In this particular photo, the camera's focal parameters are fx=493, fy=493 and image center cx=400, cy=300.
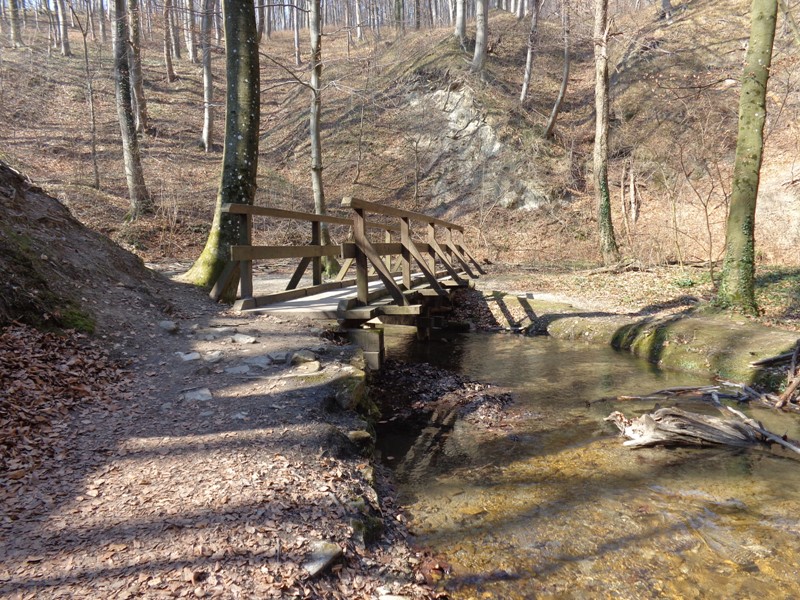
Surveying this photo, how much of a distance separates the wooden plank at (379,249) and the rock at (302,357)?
1.85m

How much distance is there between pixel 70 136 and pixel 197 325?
913 inches

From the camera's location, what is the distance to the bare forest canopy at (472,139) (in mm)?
17578

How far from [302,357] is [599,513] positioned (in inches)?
136

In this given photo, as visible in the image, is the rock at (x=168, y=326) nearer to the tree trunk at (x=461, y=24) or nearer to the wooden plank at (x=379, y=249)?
the wooden plank at (x=379, y=249)

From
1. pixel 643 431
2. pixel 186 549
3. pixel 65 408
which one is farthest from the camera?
pixel 643 431

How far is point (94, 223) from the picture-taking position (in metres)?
15.8

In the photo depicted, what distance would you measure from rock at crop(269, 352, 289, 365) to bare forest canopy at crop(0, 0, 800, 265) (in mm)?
11225

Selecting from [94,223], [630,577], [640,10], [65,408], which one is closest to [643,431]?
[630,577]

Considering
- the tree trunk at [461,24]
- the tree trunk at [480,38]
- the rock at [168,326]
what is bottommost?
the rock at [168,326]

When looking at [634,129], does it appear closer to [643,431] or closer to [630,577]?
[643,431]

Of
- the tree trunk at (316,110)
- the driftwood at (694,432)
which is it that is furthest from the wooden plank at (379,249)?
the driftwood at (694,432)

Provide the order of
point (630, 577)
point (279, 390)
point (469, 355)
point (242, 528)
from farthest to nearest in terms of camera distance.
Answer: point (469, 355) → point (279, 390) → point (630, 577) → point (242, 528)

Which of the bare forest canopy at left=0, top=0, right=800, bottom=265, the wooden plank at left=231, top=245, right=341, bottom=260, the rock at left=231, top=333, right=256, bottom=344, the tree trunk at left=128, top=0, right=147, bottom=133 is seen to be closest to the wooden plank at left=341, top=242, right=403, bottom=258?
the wooden plank at left=231, top=245, right=341, bottom=260

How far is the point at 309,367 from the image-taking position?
5.63 meters
